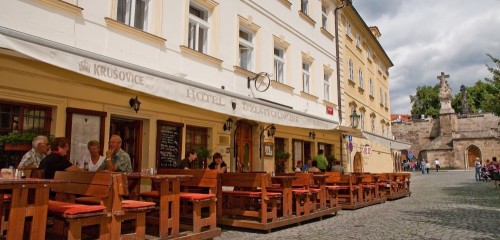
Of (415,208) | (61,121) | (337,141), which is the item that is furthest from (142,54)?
(337,141)

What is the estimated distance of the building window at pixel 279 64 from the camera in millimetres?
14150

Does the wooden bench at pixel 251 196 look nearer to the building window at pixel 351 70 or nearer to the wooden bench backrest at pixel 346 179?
the wooden bench backrest at pixel 346 179

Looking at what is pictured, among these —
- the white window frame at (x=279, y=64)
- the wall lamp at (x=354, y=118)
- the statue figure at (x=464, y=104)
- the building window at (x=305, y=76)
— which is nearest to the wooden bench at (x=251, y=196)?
the white window frame at (x=279, y=64)

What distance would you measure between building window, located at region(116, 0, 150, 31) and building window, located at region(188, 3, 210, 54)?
143cm

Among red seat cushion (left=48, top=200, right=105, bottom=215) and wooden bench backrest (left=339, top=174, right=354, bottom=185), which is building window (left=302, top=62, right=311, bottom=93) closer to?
wooden bench backrest (left=339, top=174, right=354, bottom=185)

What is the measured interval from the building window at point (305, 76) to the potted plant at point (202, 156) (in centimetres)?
677

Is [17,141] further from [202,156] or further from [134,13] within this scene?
[202,156]

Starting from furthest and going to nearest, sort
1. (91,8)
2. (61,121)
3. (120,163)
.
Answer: (91,8) → (61,121) → (120,163)

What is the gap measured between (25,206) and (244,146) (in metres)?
8.70

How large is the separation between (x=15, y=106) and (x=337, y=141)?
48.7ft

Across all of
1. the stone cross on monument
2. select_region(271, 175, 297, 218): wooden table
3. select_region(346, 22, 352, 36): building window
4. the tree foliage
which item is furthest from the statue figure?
select_region(271, 175, 297, 218): wooden table

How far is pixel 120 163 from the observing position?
235 inches

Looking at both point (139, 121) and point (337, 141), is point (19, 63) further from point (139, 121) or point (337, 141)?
point (337, 141)

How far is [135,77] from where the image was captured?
19.1 feet
